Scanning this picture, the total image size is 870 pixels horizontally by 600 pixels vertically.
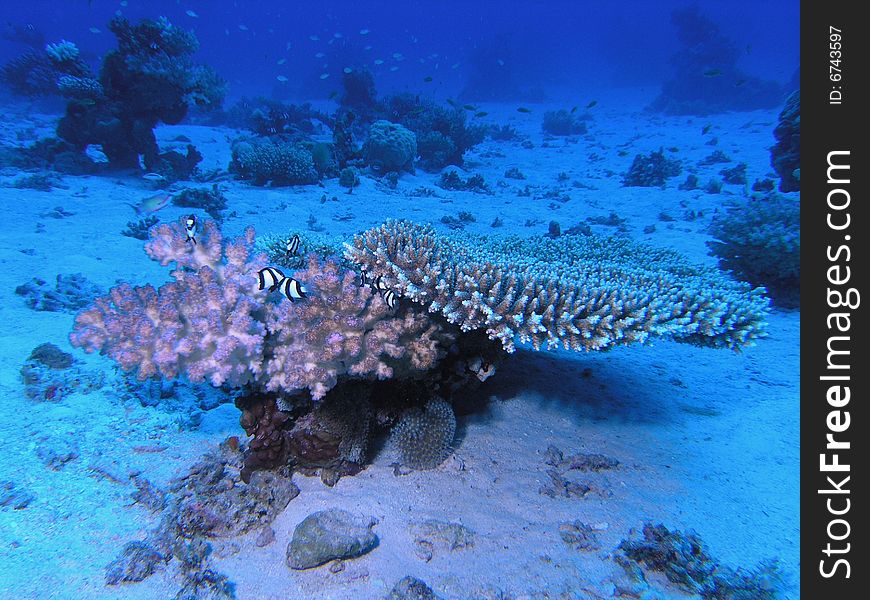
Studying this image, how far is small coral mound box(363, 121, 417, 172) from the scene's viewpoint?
51.1 feet

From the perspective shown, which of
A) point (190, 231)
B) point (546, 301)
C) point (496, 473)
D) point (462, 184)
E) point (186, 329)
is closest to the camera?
point (186, 329)

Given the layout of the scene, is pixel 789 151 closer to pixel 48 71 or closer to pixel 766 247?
pixel 766 247

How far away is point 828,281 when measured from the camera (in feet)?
10.8

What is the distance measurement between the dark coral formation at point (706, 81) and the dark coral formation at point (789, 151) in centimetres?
2501

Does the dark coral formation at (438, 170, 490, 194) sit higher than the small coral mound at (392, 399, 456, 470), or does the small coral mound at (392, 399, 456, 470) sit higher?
the dark coral formation at (438, 170, 490, 194)

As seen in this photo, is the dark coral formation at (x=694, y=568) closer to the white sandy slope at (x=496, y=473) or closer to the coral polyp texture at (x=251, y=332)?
the white sandy slope at (x=496, y=473)

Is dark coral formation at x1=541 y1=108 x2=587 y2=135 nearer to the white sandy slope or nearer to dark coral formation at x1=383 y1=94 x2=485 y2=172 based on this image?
dark coral formation at x1=383 y1=94 x2=485 y2=172

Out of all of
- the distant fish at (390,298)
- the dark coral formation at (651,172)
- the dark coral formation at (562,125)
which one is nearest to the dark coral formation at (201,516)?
the distant fish at (390,298)

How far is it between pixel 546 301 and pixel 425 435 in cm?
168

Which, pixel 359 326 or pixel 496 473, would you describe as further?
pixel 496 473

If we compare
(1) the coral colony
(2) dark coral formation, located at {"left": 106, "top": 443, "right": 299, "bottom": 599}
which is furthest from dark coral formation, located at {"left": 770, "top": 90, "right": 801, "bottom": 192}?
(2) dark coral formation, located at {"left": 106, "top": 443, "right": 299, "bottom": 599}

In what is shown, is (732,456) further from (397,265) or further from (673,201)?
(673,201)

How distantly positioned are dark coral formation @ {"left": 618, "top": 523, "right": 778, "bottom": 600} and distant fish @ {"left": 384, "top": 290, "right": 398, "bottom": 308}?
257 cm

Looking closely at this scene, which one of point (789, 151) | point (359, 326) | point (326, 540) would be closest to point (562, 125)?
point (789, 151)
